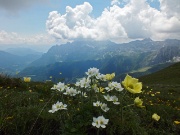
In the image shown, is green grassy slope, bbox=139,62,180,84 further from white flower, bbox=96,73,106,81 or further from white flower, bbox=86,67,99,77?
white flower, bbox=86,67,99,77

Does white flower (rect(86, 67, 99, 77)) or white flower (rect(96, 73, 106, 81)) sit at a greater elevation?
white flower (rect(86, 67, 99, 77))

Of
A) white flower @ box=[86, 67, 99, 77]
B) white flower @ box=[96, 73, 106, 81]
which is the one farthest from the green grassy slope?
white flower @ box=[86, 67, 99, 77]

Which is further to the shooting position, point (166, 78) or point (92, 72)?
point (166, 78)

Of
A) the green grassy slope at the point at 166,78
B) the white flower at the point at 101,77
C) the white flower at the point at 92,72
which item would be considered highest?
the white flower at the point at 92,72

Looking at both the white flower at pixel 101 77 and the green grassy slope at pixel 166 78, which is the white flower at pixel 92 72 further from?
the green grassy slope at pixel 166 78

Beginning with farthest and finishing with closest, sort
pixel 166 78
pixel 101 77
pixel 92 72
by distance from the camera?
pixel 166 78, pixel 101 77, pixel 92 72

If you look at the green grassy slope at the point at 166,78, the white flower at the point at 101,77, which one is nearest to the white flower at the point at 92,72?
the white flower at the point at 101,77

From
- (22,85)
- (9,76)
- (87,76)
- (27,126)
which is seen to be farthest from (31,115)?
(9,76)

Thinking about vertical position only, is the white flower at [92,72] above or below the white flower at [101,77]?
above

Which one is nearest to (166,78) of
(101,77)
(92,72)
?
(101,77)

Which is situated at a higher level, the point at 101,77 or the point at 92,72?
the point at 92,72

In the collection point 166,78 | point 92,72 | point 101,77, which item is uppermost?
point 92,72

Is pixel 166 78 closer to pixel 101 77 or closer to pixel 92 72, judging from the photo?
pixel 101 77

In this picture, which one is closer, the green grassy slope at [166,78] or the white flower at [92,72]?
the white flower at [92,72]
